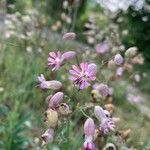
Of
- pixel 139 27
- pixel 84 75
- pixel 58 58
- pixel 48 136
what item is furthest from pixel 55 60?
pixel 139 27

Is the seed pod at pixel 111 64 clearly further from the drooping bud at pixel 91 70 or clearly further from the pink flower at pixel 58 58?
the drooping bud at pixel 91 70

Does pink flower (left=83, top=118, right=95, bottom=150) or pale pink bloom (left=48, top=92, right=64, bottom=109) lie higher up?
pale pink bloom (left=48, top=92, right=64, bottom=109)

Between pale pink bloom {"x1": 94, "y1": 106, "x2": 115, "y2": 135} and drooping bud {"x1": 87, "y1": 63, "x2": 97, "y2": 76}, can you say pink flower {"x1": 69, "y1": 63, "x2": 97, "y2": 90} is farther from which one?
pale pink bloom {"x1": 94, "y1": 106, "x2": 115, "y2": 135}

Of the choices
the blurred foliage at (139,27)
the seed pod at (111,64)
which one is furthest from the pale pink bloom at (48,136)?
the blurred foliage at (139,27)

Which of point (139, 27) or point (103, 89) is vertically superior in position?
point (103, 89)

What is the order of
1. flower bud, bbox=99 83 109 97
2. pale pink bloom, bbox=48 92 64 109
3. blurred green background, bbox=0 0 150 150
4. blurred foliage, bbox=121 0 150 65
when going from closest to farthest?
pale pink bloom, bbox=48 92 64 109
flower bud, bbox=99 83 109 97
blurred green background, bbox=0 0 150 150
blurred foliage, bbox=121 0 150 65

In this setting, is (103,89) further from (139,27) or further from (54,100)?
(139,27)

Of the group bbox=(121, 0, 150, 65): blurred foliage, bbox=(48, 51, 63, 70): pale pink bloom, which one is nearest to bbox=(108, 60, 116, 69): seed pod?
bbox=(48, 51, 63, 70): pale pink bloom

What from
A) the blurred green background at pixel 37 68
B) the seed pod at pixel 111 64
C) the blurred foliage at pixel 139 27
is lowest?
the blurred green background at pixel 37 68

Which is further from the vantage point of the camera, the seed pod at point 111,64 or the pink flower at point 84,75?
the seed pod at point 111,64
